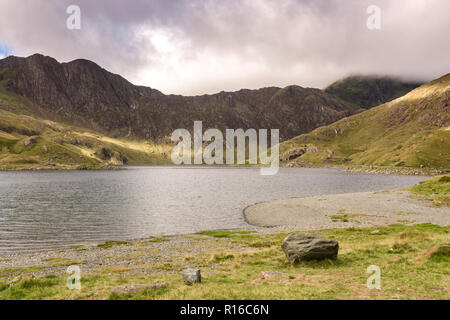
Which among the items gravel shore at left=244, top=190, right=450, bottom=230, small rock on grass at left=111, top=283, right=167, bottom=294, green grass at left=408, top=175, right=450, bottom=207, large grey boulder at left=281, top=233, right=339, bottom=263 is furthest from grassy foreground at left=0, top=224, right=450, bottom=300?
green grass at left=408, top=175, right=450, bottom=207

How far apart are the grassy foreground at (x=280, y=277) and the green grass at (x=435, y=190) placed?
55.8 meters

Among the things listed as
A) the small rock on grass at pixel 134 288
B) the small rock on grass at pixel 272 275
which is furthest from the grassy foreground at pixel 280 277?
the small rock on grass at pixel 134 288

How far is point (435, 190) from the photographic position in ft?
291

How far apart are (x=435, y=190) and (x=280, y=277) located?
93.0m

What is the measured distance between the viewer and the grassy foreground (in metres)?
16.2

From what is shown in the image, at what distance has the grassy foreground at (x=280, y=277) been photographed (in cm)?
1623

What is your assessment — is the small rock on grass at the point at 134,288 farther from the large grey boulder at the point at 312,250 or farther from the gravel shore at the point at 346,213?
the gravel shore at the point at 346,213

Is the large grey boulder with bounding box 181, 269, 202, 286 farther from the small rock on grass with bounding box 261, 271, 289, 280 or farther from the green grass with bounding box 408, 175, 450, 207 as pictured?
the green grass with bounding box 408, 175, 450, 207

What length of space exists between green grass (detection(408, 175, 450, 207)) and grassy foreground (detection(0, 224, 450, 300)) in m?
55.8

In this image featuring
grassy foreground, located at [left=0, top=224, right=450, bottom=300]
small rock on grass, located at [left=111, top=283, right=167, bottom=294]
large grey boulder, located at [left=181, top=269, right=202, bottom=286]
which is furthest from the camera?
Result: large grey boulder, located at [left=181, top=269, right=202, bottom=286]
